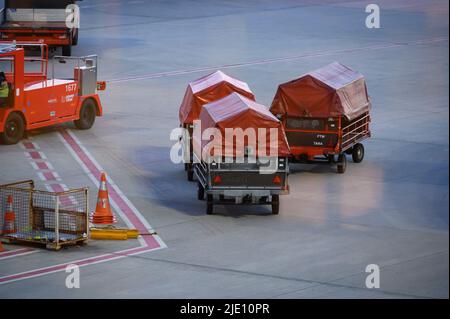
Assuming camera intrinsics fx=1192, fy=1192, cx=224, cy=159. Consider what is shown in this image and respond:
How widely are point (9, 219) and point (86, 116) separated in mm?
11773

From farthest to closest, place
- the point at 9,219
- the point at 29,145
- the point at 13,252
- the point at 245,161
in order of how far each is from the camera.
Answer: the point at 29,145, the point at 245,161, the point at 9,219, the point at 13,252

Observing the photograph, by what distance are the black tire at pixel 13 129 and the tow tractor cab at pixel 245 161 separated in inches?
320

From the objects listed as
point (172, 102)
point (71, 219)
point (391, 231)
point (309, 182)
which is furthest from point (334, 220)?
point (172, 102)

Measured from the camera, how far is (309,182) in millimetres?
29250

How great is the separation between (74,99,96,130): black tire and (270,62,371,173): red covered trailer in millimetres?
7564

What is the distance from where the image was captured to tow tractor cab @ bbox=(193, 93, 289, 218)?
25922 millimetres

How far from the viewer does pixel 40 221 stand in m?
24.4

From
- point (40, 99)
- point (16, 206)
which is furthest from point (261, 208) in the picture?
point (40, 99)

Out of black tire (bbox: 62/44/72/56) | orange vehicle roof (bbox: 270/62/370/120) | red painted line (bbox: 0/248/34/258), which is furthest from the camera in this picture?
black tire (bbox: 62/44/72/56)

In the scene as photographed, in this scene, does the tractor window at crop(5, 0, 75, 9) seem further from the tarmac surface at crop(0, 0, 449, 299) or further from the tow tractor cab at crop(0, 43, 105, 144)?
the tow tractor cab at crop(0, 43, 105, 144)

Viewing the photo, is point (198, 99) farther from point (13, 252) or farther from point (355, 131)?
point (13, 252)

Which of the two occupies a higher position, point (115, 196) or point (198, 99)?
point (198, 99)

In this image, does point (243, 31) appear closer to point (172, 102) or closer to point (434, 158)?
point (172, 102)

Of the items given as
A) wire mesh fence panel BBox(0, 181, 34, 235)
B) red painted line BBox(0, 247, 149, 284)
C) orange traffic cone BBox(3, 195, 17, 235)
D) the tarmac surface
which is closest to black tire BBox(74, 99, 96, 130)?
the tarmac surface
